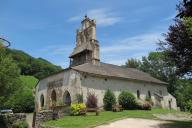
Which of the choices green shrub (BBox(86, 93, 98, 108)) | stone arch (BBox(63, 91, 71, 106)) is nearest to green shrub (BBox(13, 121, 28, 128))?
green shrub (BBox(86, 93, 98, 108))

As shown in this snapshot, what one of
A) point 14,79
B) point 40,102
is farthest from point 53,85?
point 14,79

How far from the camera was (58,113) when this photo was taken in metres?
25.6

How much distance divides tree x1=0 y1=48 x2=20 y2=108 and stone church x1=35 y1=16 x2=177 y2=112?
27.4ft

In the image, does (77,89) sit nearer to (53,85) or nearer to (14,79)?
(53,85)

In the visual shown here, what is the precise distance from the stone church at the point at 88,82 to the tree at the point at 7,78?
27.4 ft

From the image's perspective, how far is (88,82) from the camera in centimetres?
3347

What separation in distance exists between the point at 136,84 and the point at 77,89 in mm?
11294

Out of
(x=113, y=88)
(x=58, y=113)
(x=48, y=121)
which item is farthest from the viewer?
(x=113, y=88)

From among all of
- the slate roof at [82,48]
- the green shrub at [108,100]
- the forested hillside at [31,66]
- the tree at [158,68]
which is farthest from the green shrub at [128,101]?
the forested hillside at [31,66]

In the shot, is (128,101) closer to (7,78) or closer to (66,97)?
(66,97)

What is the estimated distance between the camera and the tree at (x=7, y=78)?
25391mm

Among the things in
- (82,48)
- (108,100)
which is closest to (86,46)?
(82,48)

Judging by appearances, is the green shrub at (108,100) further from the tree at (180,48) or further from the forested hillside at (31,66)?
the forested hillside at (31,66)

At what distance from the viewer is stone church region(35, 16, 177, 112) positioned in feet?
110
